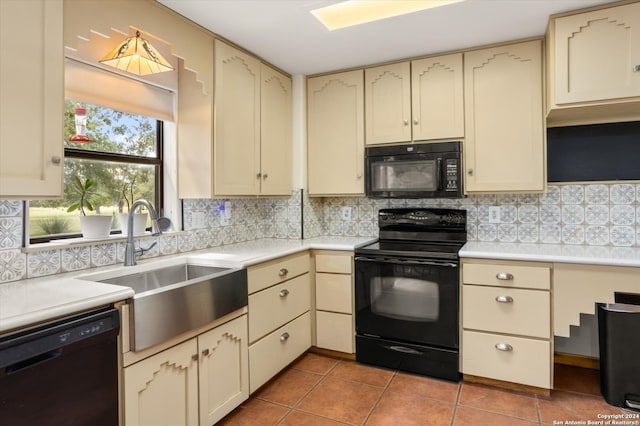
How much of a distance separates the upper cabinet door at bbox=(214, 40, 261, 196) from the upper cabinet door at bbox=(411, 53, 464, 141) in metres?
1.19

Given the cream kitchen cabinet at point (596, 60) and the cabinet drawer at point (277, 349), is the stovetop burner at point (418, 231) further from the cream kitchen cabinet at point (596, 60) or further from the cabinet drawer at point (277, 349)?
the cream kitchen cabinet at point (596, 60)

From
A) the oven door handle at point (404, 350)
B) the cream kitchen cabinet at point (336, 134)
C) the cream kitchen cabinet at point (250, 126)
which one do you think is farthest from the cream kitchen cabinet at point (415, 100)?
the oven door handle at point (404, 350)

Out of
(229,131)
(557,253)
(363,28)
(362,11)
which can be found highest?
(362,11)

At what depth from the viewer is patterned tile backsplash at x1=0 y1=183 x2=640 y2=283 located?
8.15 feet

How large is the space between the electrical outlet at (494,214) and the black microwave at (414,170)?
0.36 metres

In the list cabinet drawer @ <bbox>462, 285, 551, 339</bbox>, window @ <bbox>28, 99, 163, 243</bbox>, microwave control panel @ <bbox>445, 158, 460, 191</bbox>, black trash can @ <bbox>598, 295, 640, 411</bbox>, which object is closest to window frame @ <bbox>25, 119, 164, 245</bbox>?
window @ <bbox>28, 99, 163, 243</bbox>

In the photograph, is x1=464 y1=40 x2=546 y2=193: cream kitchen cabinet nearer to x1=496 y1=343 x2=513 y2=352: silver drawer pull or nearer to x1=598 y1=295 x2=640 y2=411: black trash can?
x1=598 y1=295 x2=640 y2=411: black trash can

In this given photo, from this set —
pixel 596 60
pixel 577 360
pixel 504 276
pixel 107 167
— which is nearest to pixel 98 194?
pixel 107 167

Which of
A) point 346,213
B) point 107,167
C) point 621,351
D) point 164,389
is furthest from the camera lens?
point 346,213

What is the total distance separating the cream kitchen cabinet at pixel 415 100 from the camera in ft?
8.90

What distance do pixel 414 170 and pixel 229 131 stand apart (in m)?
1.37

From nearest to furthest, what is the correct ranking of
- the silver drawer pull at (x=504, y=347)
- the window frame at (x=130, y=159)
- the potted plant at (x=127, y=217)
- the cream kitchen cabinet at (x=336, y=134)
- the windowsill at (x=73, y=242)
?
1. the windowsill at (x=73, y=242)
2. the window frame at (x=130, y=159)
3. the potted plant at (x=127, y=217)
4. the silver drawer pull at (x=504, y=347)
5. the cream kitchen cabinet at (x=336, y=134)

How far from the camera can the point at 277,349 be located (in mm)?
2445

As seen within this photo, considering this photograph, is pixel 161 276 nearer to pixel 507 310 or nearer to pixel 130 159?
pixel 130 159
